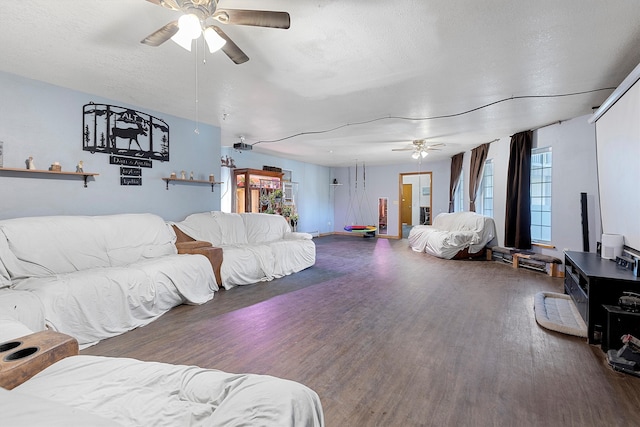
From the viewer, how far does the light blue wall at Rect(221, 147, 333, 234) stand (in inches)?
281

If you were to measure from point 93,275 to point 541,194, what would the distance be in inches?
257

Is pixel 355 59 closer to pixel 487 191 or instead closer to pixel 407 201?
pixel 487 191

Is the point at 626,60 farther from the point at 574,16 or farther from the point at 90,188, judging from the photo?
the point at 90,188

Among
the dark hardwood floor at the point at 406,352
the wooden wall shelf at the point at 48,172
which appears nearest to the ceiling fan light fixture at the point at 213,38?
the dark hardwood floor at the point at 406,352

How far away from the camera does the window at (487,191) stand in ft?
21.5

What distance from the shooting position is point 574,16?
1988 millimetres

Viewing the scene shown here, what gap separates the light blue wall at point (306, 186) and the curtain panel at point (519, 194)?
5.52m

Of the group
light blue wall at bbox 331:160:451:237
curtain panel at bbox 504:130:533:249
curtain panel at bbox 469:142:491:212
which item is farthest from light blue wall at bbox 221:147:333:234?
curtain panel at bbox 504:130:533:249

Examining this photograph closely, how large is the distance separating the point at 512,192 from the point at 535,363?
13.3 feet

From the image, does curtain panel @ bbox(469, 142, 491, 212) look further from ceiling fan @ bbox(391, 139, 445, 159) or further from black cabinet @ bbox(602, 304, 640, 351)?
black cabinet @ bbox(602, 304, 640, 351)

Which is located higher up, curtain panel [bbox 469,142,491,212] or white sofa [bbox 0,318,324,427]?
curtain panel [bbox 469,142,491,212]

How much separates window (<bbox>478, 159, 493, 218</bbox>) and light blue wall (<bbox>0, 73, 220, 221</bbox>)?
6.32 metres

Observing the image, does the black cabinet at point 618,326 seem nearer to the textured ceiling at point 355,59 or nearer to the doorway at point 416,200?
the textured ceiling at point 355,59

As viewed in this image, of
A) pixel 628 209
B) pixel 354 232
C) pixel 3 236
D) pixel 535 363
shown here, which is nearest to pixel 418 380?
pixel 535 363
